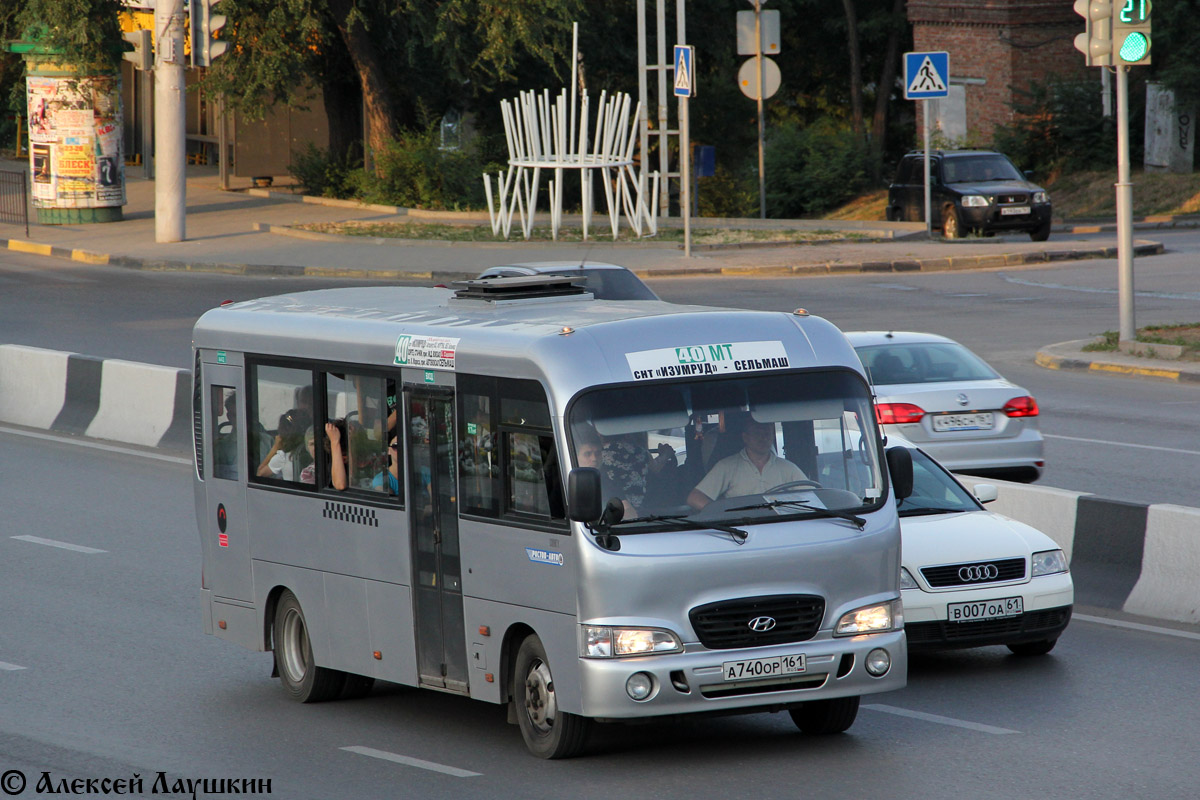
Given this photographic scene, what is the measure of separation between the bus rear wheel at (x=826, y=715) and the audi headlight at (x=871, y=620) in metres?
0.41

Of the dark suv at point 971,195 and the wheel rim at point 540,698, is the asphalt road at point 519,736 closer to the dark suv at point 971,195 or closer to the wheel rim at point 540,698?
the wheel rim at point 540,698

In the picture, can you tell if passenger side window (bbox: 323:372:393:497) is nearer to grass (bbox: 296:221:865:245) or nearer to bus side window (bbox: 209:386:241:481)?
bus side window (bbox: 209:386:241:481)

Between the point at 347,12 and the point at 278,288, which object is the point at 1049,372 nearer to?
the point at 278,288

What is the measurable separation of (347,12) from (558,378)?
109 ft

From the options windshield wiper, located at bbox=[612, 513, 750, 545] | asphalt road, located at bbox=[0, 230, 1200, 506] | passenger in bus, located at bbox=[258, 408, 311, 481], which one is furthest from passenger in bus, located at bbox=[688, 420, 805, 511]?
asphalt road, located at bbox=[0, 230, 1200, 506]

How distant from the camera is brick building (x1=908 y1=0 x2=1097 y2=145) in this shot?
46.5 m

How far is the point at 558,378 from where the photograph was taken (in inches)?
296

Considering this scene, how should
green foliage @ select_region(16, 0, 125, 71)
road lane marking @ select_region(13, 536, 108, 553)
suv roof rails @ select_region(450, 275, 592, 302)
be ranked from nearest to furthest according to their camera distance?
suv roof rails @ select_region(450, 275, 592, 302), road lane marking @ select_region(13, 536, 108, 553), green foliage @ select_region(16, 0, 125, 71)

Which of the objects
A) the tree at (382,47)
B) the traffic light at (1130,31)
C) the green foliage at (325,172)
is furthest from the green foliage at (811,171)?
the traffic light at (1130,31)

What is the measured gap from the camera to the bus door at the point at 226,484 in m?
9.48

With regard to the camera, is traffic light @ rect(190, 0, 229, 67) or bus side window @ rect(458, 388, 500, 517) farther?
traffic light @ rect(190, 0, 229, 67)

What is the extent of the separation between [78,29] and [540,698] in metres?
29.6

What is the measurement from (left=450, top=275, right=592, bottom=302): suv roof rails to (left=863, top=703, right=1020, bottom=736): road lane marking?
256 cm

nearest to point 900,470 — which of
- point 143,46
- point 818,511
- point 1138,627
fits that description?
point 818,511
